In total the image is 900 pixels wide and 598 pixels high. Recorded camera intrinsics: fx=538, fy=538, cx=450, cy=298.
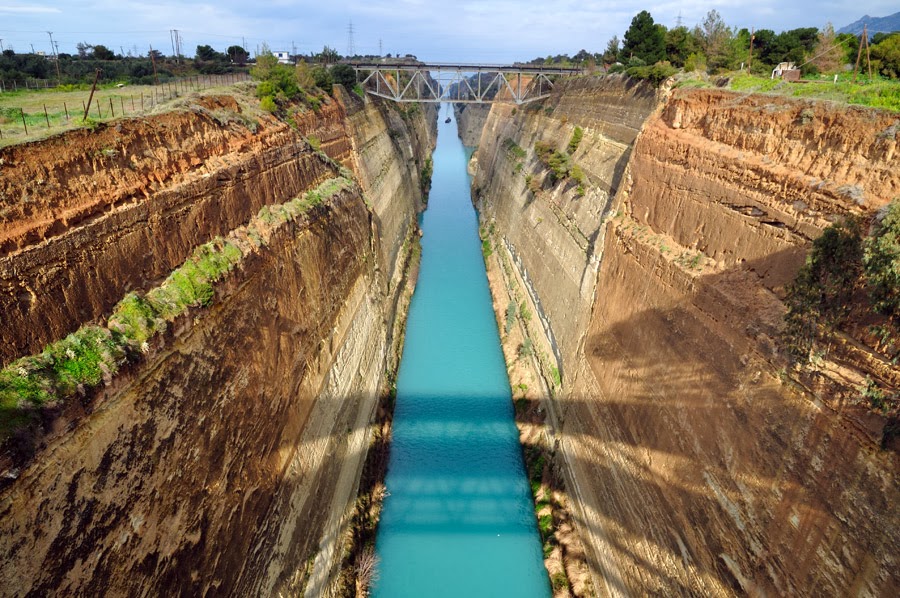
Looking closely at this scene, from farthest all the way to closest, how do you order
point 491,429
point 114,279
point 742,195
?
1. point 491,429
2. point 742,195
3. point 114,279

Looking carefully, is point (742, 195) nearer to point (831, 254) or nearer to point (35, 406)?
point (831, 254)

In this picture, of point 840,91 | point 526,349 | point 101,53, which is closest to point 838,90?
point 840,91

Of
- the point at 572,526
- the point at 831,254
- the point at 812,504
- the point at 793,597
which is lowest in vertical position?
the point at 572,526

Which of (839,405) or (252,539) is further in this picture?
(252,539)

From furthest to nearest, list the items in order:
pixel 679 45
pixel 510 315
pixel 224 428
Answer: pixel 679 45 → pixel 510 315 → pixel 224 428

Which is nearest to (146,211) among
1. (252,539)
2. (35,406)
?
(35,406)

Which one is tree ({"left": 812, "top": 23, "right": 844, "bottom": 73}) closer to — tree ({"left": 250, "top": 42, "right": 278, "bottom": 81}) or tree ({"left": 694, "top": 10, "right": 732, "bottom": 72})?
tree ({"left": 694, "top": 10, "right": 732, "bottom": 72})

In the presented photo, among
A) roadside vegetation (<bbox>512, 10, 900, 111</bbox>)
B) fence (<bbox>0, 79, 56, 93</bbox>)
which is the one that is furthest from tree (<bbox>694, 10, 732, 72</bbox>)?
fence (<bbox>0, 79, 56, 93</bbox>)

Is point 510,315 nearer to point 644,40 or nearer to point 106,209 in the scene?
point 106,209
